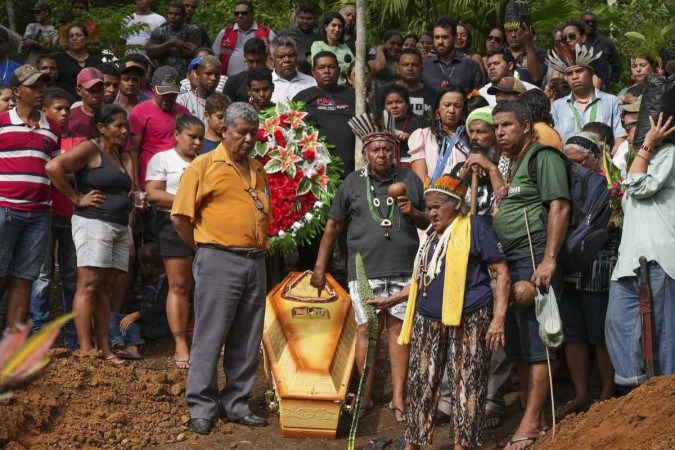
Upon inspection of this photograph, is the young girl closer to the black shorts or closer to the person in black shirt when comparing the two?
the person in black shirt

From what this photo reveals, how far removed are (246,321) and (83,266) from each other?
65.3 inches

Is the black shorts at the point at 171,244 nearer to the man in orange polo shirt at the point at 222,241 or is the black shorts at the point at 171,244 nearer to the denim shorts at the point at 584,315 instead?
the man in orange polo shirt at the point at 222,241

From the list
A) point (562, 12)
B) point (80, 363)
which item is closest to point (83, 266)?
point (80, 363)

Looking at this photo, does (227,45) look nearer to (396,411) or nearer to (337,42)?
(337,42)

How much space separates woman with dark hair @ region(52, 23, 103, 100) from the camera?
12586 millimetres

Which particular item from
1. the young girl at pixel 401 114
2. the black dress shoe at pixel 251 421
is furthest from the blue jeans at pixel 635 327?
the young girl at pixel 401 114

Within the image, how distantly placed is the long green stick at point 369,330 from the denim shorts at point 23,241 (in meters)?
2.82

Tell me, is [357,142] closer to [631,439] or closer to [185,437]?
[185,437]

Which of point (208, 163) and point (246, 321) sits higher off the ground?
point (208, 163)

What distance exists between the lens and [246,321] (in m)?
8.49

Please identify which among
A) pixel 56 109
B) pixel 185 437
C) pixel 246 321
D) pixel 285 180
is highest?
pixel 56 109

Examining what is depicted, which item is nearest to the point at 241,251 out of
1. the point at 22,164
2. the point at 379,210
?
the point at 379,210

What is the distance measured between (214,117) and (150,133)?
1047mm

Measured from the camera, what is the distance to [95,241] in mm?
9289
